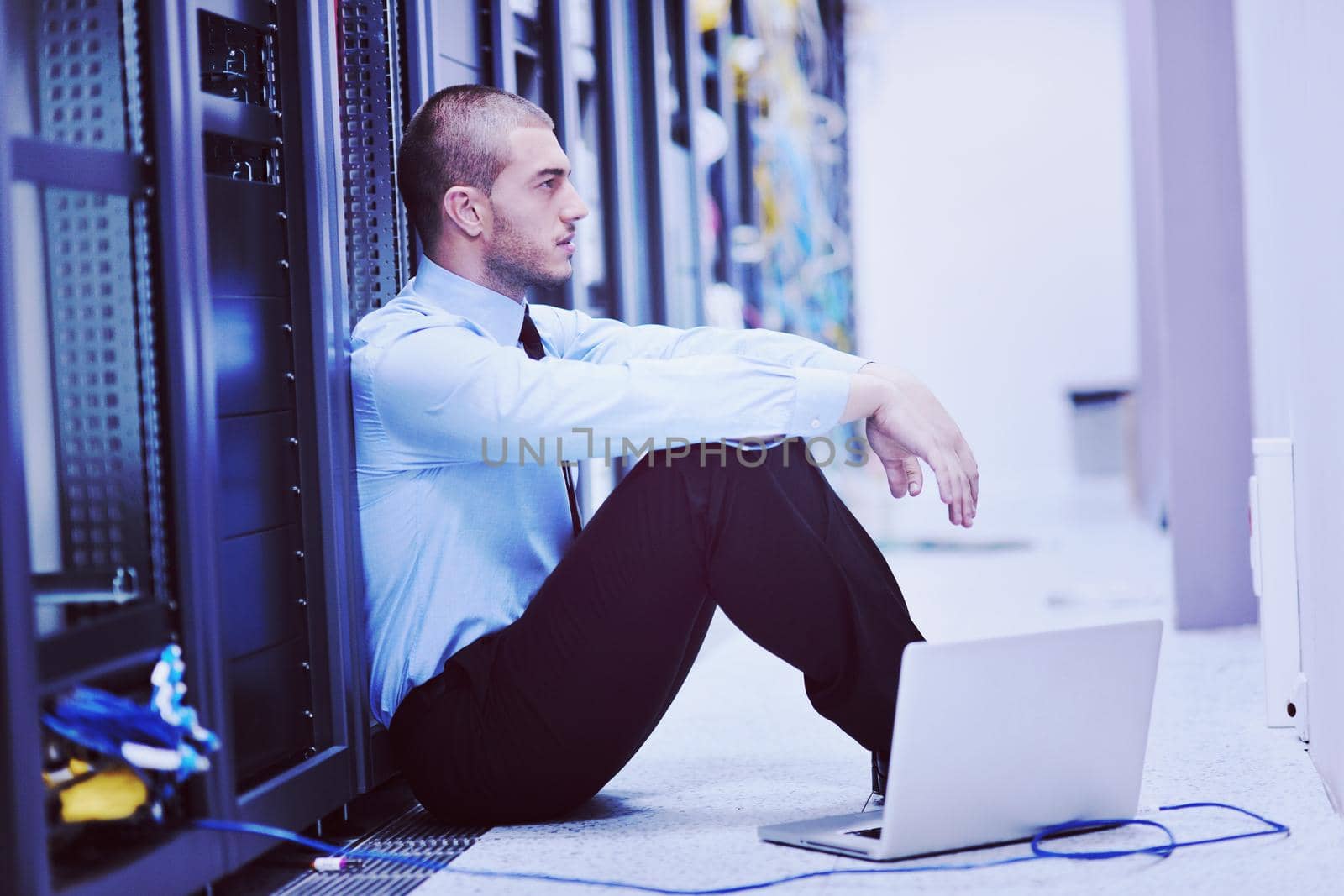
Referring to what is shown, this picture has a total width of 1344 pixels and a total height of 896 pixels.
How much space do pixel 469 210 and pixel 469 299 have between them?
0.11m

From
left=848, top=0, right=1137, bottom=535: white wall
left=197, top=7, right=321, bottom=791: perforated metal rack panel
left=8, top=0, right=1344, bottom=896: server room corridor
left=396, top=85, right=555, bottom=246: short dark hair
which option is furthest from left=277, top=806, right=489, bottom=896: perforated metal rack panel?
left=848, top=0, right=1137, bottom=535: white wall

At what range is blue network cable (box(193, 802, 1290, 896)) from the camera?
1445 millimetres

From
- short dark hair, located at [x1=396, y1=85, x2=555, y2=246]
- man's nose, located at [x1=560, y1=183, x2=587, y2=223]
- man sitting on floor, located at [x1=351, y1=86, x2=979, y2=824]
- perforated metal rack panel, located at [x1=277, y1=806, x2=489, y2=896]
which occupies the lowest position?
perforated metal rack panel, located at [x1=277, y1=806, x2=489, y2=896]

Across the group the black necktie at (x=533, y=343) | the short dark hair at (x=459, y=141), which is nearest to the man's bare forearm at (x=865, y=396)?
the black necktie at (x=533, y=343)

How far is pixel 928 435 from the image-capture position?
1.61 meters

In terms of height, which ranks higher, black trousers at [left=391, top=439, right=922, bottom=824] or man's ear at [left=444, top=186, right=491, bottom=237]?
man's ear at [left=444, top=186, right=491, bottom=237]

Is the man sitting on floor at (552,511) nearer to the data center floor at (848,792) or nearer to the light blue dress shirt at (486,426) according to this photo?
the light blue dress shirt at (486,426)

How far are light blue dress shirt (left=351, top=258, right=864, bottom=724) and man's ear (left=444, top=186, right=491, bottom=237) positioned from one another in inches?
2.6

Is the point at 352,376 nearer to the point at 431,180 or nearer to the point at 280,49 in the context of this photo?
the point at 431,180

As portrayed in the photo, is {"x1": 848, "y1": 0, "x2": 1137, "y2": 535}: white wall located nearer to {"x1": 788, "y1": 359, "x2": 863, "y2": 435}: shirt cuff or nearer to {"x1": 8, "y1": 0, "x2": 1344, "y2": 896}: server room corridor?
{"x1": 8, "y1": 0, "x2": 1344, "y2": 896}: server room corridor

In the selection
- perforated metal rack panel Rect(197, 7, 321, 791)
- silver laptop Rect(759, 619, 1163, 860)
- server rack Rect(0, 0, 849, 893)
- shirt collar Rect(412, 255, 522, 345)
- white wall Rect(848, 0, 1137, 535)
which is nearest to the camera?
server rack Rect(0, 0, 849, 893)

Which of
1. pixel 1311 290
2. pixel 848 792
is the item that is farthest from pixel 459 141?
pixel 1311 290

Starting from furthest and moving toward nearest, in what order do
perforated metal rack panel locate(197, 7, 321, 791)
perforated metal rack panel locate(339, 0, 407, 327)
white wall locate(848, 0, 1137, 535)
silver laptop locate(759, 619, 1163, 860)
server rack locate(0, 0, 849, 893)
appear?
white wall locate(848, 0, 1137, 535)
perforated metal rack panel locate(339, 0, 407, 327)
perforated metal rack panel locate(197, 7, 321, 791)
silver laptop locate(759, 619, 1163, 860)
server rack locate(0, 0, 849, 893)

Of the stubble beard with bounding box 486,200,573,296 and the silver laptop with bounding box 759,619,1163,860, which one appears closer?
the silver laptop with bounding box 759,619,1163,860
